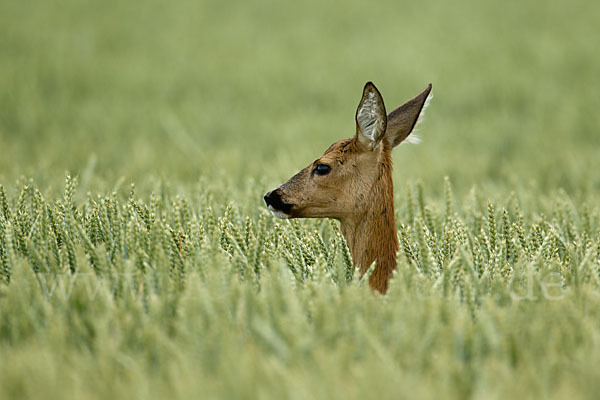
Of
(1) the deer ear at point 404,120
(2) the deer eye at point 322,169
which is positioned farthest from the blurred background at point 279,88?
(1) the deer ear at point 404,120

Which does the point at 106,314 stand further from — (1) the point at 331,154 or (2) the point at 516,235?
(2) the point at 516,235

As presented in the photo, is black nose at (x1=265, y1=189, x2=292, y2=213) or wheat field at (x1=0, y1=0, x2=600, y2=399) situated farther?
black nose at (x1=265, y1=189, x2=292, y2=213)

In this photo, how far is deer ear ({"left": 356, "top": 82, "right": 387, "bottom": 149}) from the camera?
3062 mm

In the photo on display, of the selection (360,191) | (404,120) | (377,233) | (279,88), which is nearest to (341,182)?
(360,191)

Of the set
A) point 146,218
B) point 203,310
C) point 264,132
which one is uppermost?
point 264,132

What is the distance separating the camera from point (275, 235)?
3.54 meters

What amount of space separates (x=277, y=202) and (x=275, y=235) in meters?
0.31

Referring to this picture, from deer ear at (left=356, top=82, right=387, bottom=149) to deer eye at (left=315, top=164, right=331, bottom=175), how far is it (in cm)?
20

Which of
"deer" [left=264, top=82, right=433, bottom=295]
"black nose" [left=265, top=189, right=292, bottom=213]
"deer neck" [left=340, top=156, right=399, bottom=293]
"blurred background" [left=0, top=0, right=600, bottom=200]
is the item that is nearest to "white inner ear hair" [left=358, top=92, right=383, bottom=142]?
"deer" [left=264, top=82, right=433, bottom=295]

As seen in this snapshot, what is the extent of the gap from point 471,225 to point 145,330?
7.56 ft

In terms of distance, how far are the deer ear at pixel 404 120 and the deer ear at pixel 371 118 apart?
170 mm

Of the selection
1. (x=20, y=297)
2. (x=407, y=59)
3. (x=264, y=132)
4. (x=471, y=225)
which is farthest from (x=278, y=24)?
(x=20, y=297)

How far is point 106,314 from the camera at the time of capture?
243 cm

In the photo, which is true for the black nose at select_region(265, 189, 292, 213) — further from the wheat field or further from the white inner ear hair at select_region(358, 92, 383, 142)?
the white inner ear hair at select_region(358, 92, 383, 142)
